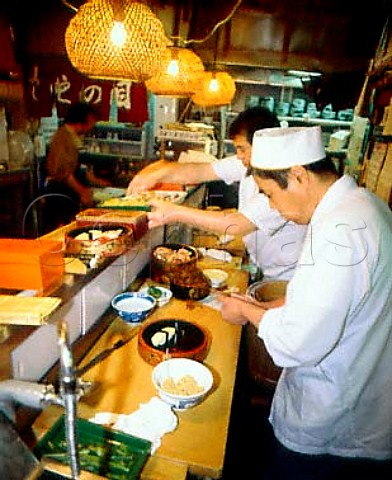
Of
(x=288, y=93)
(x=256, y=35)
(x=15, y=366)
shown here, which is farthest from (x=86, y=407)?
(x=288, y=93)

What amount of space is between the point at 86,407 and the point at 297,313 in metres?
1.20

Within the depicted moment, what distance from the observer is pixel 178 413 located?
2.07 metres

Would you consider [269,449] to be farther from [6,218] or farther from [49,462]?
[6,218]

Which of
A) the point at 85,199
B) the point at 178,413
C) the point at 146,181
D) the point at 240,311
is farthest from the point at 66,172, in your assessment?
the point at 178,413

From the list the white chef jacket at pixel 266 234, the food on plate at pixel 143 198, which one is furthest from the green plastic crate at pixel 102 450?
the white chef jacket at pixel 266 234

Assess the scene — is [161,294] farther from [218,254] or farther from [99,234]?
[218,254]

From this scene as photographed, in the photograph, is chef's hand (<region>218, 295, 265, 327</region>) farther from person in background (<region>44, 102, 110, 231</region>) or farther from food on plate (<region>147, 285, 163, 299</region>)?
person in background (<region>44, 102, 110, 231</region>)

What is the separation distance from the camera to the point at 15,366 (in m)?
1.79

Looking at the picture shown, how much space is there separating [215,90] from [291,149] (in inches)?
202

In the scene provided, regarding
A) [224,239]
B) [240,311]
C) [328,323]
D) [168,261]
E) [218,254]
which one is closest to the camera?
[328,323]

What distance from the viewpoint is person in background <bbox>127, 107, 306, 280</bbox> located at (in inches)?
139

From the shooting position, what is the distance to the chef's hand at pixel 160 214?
342cm

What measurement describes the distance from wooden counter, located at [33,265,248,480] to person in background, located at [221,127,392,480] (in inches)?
15.6

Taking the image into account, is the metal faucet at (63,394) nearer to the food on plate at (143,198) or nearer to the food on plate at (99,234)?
the food on plate at (99,234)
